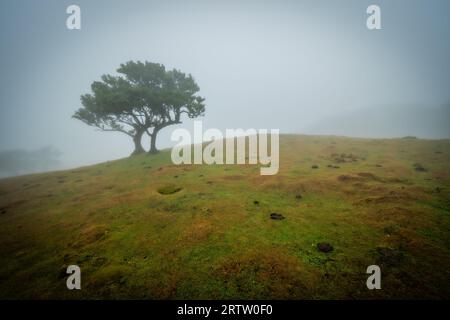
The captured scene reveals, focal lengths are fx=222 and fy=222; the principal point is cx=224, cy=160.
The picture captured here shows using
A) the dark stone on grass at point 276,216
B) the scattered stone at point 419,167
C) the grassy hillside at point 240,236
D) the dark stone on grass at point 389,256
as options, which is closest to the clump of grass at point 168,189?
the grassy hillside at point 240,236

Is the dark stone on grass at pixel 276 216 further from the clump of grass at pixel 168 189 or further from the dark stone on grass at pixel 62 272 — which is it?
the dark stone on grass at pixel 62 272

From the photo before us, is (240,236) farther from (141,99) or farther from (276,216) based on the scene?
(141,99)

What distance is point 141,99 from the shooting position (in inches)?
1478

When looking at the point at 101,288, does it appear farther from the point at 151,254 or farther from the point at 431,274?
the point at 431,274

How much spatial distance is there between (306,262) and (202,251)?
437 cm

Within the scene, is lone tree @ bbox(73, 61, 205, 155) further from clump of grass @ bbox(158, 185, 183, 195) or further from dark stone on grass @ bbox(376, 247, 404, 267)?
dark stone on grass @ bbox(376, 247, 404, 267)

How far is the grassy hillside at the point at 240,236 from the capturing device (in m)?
7.87

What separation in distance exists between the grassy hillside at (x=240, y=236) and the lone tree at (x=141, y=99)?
19627 mm

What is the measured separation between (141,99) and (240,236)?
33.6m

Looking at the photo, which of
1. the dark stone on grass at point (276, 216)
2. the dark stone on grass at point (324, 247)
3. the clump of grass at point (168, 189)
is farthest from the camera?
the clump of grass at point (168, 189)

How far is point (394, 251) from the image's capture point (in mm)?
9023

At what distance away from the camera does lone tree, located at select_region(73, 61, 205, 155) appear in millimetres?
36781

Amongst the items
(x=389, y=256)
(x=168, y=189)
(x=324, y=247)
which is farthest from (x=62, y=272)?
(x=389, y=256)
